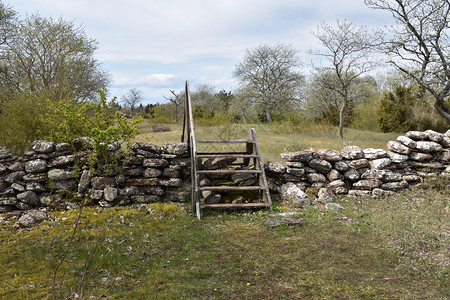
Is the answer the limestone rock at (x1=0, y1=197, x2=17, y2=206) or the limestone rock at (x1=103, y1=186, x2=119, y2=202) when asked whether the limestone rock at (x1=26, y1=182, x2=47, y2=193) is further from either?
the limestone rock at (x1=103, y1=186, x2=119, y2=202)

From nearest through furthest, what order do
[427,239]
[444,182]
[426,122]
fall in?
1. [427,239]
2. [444,182]
3. [426,122]

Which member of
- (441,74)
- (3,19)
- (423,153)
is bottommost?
(423,153)

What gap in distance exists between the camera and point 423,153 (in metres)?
7.55

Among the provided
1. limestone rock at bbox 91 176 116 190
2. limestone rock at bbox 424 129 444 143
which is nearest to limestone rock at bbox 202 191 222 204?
limestone rock at bbox 91 176 116 190

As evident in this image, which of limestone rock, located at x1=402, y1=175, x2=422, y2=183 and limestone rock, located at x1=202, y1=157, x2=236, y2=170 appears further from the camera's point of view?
limestone rock, located at x1=402, y1=175, x2=422, y2=183

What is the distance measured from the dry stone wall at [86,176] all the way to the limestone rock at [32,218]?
55cm

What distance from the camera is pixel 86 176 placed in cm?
660

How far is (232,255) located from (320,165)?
11.9 feet

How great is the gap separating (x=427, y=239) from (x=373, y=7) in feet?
45.9

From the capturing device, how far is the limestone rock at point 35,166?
254 inches

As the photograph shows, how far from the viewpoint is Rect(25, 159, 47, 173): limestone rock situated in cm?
646

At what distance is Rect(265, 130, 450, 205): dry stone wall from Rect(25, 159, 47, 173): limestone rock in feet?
14.9

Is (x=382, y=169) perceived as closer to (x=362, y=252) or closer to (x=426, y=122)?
(x=362, y=252)

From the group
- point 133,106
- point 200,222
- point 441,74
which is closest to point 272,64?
point 441,74
